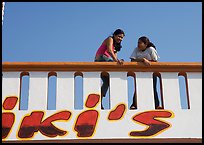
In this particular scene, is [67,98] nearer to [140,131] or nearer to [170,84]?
[140,131]

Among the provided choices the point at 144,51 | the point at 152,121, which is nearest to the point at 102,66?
the point at 144,51

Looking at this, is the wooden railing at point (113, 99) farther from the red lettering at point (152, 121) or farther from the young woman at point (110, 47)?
the young woman at point (110, 47)

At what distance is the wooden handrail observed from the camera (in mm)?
5848

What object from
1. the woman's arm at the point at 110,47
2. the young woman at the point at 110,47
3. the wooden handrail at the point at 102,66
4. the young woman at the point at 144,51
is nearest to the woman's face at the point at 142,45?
the young woman at the point at 144,51

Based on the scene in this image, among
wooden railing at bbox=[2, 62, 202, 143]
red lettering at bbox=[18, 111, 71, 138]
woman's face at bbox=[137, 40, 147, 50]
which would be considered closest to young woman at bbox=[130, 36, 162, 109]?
woman's face at bbox=[137, 40, 147, 50]

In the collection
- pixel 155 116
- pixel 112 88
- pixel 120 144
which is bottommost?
pixel 120 144

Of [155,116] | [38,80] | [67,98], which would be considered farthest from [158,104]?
[38,80]

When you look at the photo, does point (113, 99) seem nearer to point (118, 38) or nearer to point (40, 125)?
point (40, 125)

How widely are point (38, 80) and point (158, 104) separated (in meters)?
1.65

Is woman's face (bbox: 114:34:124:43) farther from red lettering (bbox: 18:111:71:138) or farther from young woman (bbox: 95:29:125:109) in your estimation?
red lettering (bbox: 18:111:71:138)

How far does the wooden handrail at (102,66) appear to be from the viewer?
585 centimetres

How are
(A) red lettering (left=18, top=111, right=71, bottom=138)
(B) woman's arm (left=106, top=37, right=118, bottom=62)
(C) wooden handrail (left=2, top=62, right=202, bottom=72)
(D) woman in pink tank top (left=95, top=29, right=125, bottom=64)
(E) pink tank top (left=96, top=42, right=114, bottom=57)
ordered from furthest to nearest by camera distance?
(E) pink tank top (left=96, top=42, right=114, bottom=57) → (D) woman in pink tank top (left=95, top=29, right=125, bottom=64) → (B) woman's arm (left=106, top=37, right=118, bottom=62) → (C) wooden handrail (left=2, top=62, right=202, bottom=72) → (A) red lettering (left=18, top=111, right=71, bottom=138)

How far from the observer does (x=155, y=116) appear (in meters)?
5.71

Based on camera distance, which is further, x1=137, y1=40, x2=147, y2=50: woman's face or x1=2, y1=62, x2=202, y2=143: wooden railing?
x1=137, y1=40, x2=147, y2=50: woman's face
